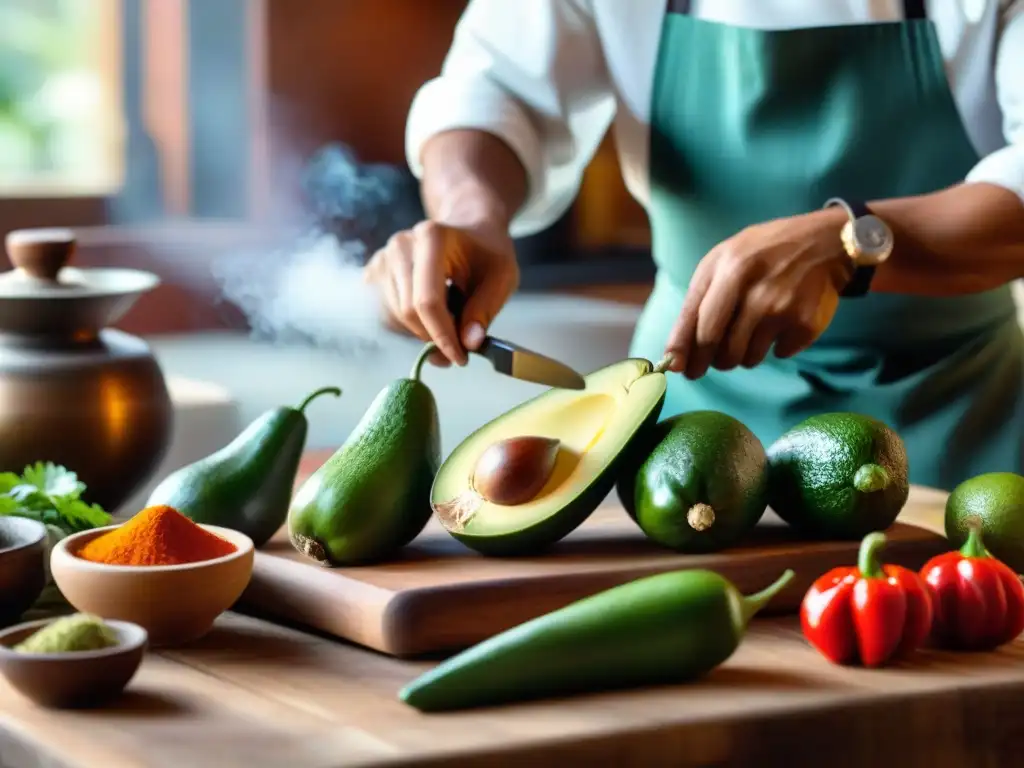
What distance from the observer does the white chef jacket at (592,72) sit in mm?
1572

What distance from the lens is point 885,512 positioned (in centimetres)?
108

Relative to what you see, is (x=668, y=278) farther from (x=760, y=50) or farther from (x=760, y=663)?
(x=760, y=663)

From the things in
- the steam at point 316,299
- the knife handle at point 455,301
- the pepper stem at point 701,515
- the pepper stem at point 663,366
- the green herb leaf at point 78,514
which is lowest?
the steam at point 316,299

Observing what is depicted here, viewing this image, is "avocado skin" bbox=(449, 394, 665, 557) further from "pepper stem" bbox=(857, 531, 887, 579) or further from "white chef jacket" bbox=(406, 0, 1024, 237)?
"white chef jacket" bbox=(406, 0, 1024, 237)

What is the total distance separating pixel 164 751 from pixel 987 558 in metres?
0.56

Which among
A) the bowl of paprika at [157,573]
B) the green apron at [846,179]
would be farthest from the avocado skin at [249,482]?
the green apron at [846,179]

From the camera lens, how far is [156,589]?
0.89 meters

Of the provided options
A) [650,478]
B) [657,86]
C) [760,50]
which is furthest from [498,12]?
[650,478]

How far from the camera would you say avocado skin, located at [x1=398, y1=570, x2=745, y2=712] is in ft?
2.66

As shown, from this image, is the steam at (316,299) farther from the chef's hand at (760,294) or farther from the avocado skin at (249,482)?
the avocado skin at (249,482)

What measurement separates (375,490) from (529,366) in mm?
198

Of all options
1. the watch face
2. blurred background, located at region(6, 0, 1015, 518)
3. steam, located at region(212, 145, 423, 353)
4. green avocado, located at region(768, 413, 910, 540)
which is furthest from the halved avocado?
steam, located at region(212, 145, 423, 353)

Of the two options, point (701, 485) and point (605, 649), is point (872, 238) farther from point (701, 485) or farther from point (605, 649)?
point (605, 649)

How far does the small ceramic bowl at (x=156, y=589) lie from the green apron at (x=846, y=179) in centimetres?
89
